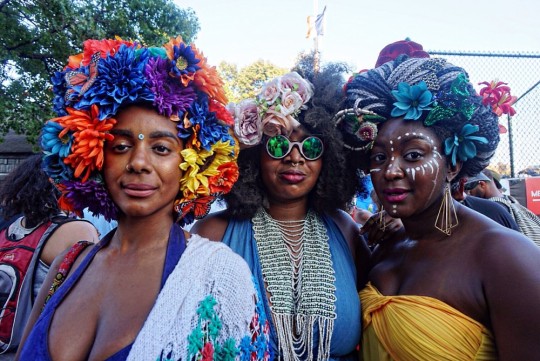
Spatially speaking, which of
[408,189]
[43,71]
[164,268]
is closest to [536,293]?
[408,189]

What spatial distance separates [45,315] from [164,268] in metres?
0.50

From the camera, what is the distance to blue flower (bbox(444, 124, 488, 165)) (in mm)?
2037

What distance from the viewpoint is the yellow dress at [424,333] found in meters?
1.71

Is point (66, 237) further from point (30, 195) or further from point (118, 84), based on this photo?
point (118, 84)

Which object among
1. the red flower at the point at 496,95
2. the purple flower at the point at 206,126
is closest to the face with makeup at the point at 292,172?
the purple flower at the point at 206,126

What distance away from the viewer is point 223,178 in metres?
1.96

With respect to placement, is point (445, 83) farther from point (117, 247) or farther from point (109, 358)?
point (109, 358)

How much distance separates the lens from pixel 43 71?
823 centimetres

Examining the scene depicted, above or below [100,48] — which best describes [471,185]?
below

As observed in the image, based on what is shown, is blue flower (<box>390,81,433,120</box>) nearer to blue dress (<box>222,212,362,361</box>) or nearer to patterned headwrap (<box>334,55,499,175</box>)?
patterned headwrap (<box>334,55,499,175</box>)

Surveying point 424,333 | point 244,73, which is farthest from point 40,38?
point 244,73

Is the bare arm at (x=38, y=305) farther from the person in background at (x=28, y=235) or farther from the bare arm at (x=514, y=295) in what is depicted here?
the bare arm at (x=514, y=295)

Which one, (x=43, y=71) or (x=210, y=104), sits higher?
(x=43, y=71)

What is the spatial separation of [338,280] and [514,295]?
0.86 m
